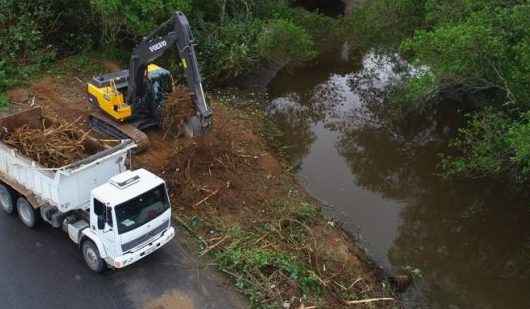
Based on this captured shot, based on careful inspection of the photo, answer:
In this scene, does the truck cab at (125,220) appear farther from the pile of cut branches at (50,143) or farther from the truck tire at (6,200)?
the truck tire at (6,200)

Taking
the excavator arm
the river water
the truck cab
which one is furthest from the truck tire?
the river water

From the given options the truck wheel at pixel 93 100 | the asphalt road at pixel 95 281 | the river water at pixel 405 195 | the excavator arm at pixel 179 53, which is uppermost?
the excavator arm at pixel 179 53

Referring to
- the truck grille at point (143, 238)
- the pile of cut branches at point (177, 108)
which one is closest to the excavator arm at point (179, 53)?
the pile of cut branches at point (177, 108)

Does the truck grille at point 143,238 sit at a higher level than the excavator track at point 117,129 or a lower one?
higher

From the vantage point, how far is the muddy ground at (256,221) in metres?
11.5

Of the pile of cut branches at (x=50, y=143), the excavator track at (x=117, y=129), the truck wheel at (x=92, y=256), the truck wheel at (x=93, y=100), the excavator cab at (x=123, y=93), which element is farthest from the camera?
the truck wheel at (x=93, y=100)

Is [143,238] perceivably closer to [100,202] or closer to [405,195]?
[100,202]

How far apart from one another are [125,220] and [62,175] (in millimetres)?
1647

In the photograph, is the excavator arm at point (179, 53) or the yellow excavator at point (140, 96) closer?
the excavator arm at point (179, 53)

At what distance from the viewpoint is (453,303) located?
42.0ft

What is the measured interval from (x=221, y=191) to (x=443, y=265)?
6.15m

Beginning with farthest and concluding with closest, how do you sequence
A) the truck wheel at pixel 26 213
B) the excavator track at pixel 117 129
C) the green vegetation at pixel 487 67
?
the excavator track at pixel 117 129, the green vegetation at pixel 487 67, the truck wheel at pixel 26 213

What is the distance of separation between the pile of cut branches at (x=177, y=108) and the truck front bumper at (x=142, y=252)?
5.03 m

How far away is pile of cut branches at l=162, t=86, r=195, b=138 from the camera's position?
15.8 meters
